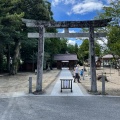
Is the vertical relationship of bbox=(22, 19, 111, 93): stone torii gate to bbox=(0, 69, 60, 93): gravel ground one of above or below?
above

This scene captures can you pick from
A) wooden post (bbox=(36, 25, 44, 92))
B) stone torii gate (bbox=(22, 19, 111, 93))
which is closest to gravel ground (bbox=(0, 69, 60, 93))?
wooden post (bbox=(36, 25, 44, 92))

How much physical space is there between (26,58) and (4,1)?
66.1 ft

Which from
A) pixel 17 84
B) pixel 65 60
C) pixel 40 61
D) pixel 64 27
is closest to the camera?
pixel 40 61

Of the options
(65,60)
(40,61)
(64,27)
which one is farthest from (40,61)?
(65,60)

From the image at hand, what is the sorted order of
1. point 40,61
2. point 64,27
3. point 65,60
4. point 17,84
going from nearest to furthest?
point 40,61, point 64,27, point 17,84, point 65,60

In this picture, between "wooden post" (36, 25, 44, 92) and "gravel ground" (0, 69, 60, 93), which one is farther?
"gravel ground" (0, 69, 60, 93)

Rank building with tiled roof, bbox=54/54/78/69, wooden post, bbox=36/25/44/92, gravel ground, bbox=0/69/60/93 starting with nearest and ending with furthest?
wooden post, bbox=36/25/44/92, gravel ground, bbox=0/69/60/93, building with tiled roof, bbox=54/54/78/69

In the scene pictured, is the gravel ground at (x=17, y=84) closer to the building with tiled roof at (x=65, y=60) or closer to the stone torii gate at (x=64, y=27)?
the stone torii gate at (x=64, y=27)

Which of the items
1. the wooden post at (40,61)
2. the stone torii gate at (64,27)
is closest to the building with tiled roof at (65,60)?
the stone torii gate at (64,27)

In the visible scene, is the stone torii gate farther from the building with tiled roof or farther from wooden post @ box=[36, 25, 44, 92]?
the building with tiled roof

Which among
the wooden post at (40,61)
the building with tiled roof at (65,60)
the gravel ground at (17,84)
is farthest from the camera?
the building with tiled roof at (65,60)

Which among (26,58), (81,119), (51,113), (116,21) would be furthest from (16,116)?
(26,58)

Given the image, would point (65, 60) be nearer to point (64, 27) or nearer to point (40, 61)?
point (64, 27)

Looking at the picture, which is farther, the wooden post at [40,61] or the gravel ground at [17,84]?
the gravel ground at [17,84]
